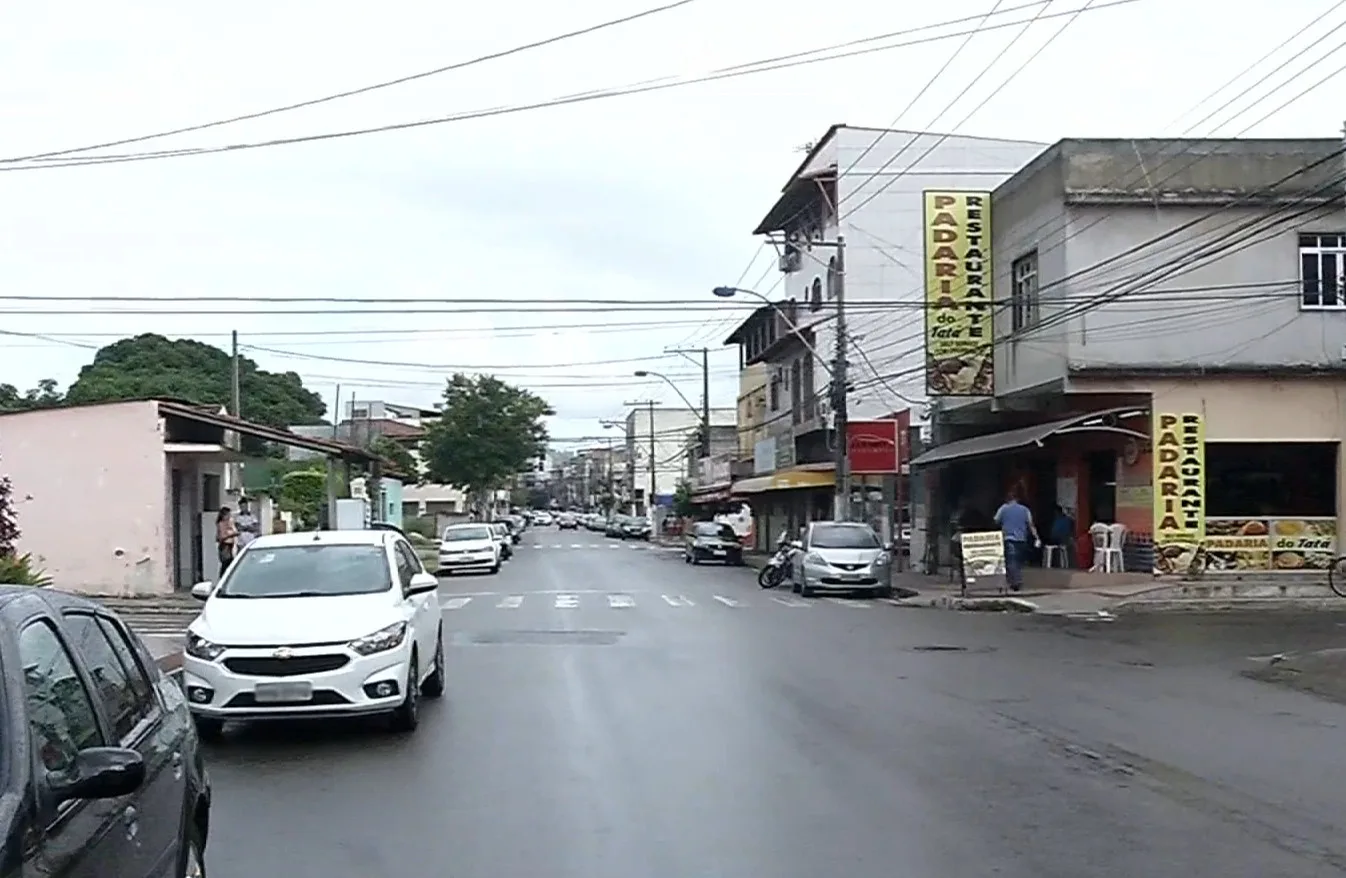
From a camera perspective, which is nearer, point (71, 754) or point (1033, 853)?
point (71, 754)

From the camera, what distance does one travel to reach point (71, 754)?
485cm

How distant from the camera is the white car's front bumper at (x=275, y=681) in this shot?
11984 mm

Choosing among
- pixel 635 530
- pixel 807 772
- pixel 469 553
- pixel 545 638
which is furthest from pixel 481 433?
pixel 807 772

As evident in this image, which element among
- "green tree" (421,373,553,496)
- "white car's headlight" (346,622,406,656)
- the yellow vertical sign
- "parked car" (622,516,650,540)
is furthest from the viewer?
"parked car" (622,516,650,540)

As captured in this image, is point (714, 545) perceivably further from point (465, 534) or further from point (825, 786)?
point (825, 786)

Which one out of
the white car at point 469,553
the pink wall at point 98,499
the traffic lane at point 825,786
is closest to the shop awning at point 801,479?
the white car at point 469,553

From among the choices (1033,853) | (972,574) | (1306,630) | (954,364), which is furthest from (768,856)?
(954,364)

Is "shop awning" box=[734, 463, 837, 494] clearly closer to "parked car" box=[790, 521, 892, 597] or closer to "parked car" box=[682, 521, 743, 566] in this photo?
"parked car" box=[682, 521, 743, 566]

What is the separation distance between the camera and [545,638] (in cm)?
2156

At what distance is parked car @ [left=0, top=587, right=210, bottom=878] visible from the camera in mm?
4383

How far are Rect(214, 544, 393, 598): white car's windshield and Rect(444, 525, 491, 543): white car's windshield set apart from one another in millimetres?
33460

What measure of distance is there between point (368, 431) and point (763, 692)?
7982 cm

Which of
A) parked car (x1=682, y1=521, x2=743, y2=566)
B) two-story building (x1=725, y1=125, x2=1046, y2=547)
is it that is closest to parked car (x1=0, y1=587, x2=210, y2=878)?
two-story building (x1=725, y1=125, x2=1046, y2=547)

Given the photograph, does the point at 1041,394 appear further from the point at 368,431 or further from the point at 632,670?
the point at 368,431
